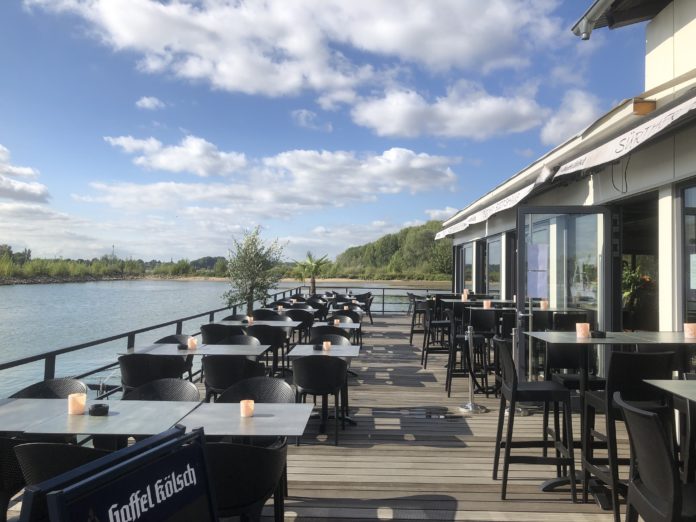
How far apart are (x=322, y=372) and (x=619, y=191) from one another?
3320mm

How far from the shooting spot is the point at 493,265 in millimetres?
10883

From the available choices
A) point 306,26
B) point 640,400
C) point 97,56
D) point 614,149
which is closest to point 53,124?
point 97,56

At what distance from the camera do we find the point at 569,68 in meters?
8.33

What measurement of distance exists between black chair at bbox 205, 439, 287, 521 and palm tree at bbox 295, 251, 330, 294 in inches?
555

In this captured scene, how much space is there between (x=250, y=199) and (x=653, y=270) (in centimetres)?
1876

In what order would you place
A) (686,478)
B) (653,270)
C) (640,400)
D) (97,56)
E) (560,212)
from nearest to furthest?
(686,478)
(640,400)
(560,212)
(97,56)
(653,270)

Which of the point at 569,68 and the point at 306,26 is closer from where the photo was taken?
the point at 306,26

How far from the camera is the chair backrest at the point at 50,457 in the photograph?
6.36ft

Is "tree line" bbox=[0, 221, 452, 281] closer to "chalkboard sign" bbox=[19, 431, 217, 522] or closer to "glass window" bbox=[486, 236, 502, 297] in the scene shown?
"glass window" bbox=[486, 236, 502, 297]

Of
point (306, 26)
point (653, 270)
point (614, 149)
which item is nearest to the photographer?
point (614, 149)

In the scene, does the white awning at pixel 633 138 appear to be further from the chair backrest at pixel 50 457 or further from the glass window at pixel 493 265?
the glass window at pixel 493 265

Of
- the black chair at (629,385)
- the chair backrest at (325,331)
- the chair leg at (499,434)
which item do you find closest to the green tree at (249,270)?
the chair backrest at (325,331)

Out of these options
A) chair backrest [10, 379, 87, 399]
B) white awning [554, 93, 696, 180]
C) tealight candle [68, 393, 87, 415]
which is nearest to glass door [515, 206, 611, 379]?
white awning [554, 93, 696, 180]

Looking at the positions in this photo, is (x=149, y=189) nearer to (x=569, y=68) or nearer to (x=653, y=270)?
(x=569, y=68)
